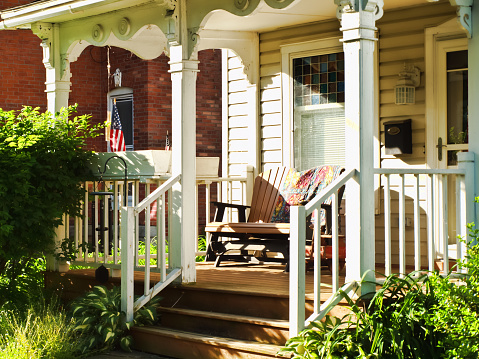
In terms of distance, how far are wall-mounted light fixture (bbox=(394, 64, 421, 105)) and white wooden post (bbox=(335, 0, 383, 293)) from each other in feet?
6.99

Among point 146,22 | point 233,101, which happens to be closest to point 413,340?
point 146,22

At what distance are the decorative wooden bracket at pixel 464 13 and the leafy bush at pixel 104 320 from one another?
337 centimetres

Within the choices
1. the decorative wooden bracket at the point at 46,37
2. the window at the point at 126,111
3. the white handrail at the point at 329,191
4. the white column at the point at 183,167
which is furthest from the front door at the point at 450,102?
the window at the point at 126,111

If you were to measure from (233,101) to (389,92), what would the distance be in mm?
2266

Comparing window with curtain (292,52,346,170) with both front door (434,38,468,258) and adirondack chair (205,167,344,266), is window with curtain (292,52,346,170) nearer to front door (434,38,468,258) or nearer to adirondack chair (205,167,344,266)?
adirondack chair (205,167,344,266)

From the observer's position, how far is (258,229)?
22.3ft

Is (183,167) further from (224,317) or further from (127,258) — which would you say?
(224,317)

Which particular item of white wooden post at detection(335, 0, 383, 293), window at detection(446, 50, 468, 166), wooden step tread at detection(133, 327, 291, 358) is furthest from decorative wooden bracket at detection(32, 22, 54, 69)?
window at detection(446, 50, 468, 166)

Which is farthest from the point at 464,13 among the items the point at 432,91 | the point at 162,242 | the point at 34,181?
the point at 34,181

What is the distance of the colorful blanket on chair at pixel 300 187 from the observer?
728cm

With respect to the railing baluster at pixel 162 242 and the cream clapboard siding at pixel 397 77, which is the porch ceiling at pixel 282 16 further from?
the railing baluster at pixel 162 242

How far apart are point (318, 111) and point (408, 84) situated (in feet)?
4.14

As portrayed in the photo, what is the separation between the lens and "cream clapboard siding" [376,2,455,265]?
7.14m

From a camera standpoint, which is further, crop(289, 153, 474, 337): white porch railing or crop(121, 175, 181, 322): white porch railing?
crop(121, 175, 181, 322): white porch railing
